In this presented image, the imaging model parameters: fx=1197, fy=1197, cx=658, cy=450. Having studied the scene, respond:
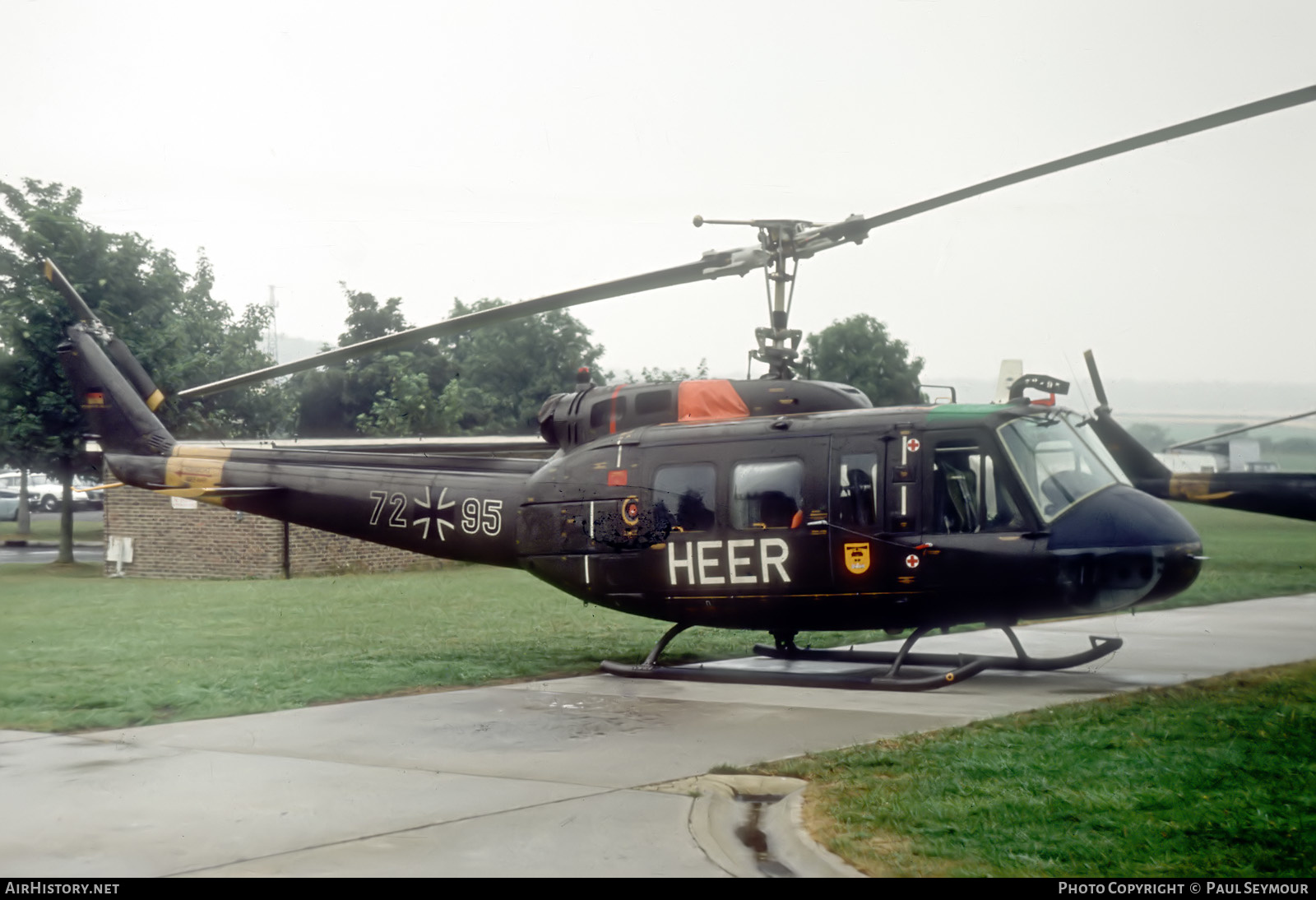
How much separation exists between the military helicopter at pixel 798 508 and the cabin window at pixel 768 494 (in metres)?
0.02

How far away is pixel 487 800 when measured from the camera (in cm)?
616

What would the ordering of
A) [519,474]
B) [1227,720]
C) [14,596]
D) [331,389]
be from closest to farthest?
1. [1227,720]
2. [519,474]
3. [14,596]
4. [331,389]

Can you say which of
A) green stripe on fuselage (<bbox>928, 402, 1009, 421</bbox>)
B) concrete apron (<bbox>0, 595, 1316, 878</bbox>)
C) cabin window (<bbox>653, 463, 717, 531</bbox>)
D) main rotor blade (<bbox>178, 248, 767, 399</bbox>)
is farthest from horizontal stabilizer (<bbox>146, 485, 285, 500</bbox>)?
green stripe on fuselage (<bbox>928, 402, 1009, 421</bbox>)

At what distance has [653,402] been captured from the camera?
10977 mm

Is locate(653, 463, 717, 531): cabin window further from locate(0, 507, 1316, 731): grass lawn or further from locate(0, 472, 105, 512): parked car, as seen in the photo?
locate(0, 472, 105, 512): parked car

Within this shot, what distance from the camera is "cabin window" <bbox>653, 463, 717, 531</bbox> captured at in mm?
10148

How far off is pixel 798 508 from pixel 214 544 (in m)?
17.2

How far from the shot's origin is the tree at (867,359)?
77.4ft

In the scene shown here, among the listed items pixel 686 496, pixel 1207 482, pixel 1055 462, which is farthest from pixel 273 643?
pixel 1207 482

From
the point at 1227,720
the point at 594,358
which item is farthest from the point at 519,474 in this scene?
the point at 594,358

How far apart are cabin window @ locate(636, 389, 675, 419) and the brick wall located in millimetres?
13920

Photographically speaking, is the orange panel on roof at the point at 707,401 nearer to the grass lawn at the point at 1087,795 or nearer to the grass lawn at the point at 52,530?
the grass lawn at the point at 1087,795

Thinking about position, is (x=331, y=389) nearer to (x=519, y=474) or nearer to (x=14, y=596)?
(x=14, y=596)

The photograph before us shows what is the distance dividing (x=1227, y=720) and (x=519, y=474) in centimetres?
672
